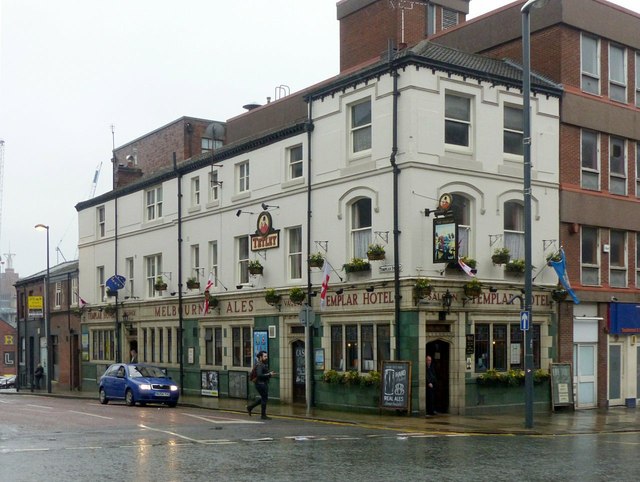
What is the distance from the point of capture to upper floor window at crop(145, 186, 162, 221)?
3900 cm

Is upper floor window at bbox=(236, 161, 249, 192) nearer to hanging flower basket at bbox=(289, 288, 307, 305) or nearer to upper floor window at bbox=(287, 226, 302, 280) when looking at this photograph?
upper floor window at bbox=(287, 226, 302, 280)

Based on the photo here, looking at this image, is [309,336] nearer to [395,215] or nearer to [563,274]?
[395,215]

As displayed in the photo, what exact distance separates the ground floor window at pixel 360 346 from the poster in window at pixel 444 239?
269cm

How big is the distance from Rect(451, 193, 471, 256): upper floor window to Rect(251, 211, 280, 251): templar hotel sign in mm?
6886

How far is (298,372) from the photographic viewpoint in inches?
1165

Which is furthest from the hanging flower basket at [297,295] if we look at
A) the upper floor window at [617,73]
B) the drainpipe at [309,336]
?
the upper floor window at [617,73]

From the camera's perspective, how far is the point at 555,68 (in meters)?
28.6

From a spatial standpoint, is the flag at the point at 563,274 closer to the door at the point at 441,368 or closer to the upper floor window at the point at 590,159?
the upper floor window at the point at 590,159

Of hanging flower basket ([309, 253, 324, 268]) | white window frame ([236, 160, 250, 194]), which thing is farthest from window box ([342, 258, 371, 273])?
white window frame ([236, 160, 250, 194])

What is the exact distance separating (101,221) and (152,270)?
6896 millimetres

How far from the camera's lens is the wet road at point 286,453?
531 inches

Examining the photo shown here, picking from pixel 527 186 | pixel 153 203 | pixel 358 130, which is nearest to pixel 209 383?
pixel 153 203

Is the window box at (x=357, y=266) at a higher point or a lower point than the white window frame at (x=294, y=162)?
lower

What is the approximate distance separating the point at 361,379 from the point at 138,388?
840cm
